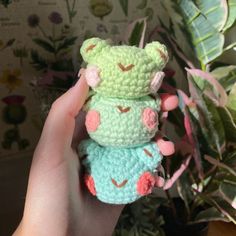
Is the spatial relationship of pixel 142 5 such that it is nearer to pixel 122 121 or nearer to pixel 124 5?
pixel 124 5

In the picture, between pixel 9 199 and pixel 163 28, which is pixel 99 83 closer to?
pixel 163 28

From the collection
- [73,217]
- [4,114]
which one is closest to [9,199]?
[4,114]

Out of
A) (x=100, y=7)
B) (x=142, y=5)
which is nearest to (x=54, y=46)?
(x=100, y=7)

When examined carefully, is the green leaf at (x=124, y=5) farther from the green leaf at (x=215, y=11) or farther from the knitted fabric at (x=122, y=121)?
the knitted fabric at (x=122, y=121)

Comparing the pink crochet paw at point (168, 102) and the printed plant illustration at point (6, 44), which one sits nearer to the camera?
the pink crochet paw at point (168, 102)

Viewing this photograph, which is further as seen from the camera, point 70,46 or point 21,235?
point 70,46

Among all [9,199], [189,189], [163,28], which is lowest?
[9,199]

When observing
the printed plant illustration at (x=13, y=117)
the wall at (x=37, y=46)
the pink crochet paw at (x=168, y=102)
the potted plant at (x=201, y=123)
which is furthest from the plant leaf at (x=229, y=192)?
the printed plant illustration at (x=13, y=117)
